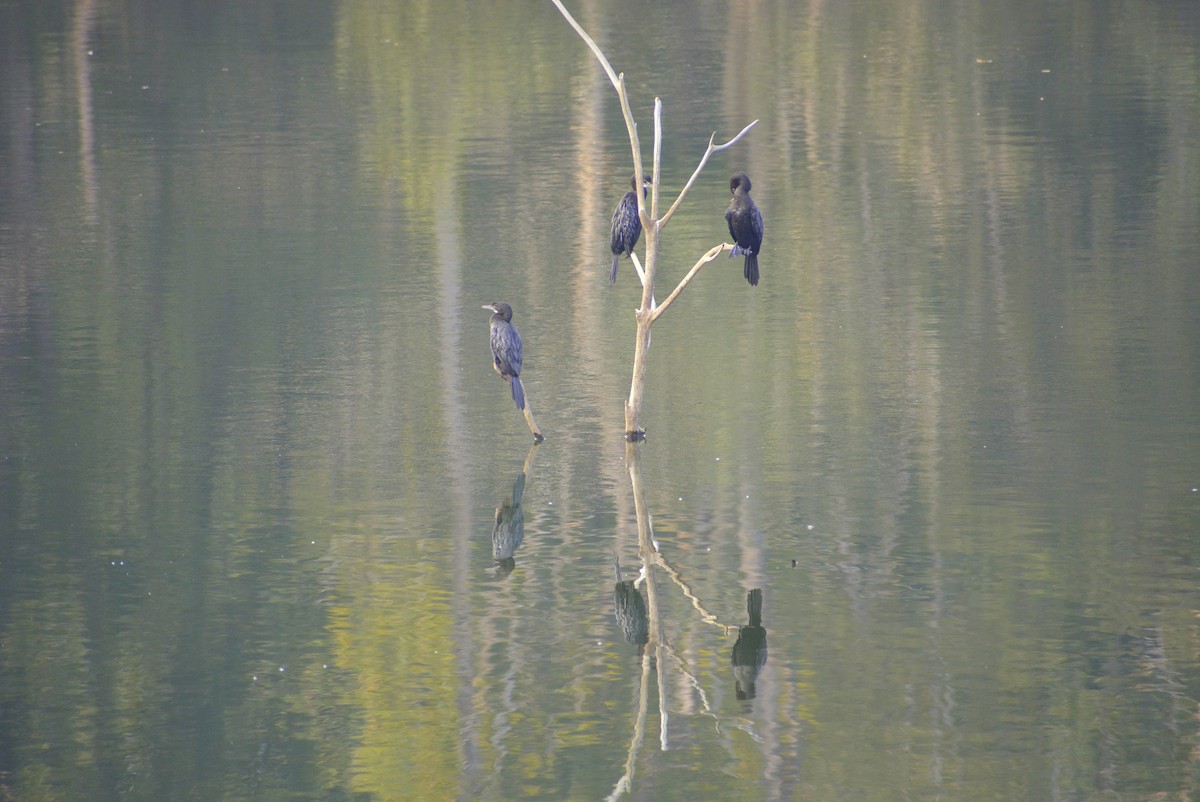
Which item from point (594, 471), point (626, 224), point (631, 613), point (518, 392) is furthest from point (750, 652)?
point (626, 224)

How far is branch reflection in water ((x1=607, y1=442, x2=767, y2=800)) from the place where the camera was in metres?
5.77

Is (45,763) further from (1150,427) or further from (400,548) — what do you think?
(1150,427)

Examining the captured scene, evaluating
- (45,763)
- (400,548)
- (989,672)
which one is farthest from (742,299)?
(45,763)

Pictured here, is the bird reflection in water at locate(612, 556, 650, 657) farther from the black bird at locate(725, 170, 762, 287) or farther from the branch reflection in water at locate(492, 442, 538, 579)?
the black bird at locate(725, 170, 762, 287)

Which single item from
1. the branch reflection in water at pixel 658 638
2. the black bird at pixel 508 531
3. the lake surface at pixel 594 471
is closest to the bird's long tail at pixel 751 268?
the lake surface at pixel 594 471

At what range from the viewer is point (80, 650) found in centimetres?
643

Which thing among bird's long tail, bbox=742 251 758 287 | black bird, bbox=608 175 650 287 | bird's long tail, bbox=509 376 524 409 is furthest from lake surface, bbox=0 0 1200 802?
black bird, bbox=608 175 650 287

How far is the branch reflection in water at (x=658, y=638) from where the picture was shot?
5766mm

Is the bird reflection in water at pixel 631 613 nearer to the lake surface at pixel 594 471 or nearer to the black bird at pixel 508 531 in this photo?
the lake surface at pixel 594 471

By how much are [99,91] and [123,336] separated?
11305mm

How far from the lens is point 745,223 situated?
906 centimetres

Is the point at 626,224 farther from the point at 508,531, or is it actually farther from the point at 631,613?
the point at 631,613

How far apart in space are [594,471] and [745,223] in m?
1.59

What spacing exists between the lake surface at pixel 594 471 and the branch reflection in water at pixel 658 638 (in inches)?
0.8
